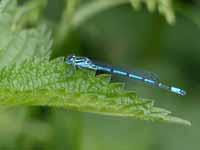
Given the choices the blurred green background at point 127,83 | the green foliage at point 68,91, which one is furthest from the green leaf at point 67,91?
the blurred green background at point 127,83

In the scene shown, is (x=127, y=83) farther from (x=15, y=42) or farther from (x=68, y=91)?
(x=68, y=91)

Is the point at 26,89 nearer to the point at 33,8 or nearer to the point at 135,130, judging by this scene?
the point at 33,8

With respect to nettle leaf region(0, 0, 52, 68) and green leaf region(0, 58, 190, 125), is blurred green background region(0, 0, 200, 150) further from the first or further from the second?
green leaf region(0, 58, 190, 125)

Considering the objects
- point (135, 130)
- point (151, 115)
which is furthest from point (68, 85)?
point (135, 130)

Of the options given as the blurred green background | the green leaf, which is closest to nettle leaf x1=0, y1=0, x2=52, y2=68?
the green leaf

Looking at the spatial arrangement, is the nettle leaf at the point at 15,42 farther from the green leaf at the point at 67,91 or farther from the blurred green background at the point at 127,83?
the blurred green background at the point at 127,83

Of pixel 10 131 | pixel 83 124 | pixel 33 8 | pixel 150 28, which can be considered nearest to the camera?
pixel 33 8
